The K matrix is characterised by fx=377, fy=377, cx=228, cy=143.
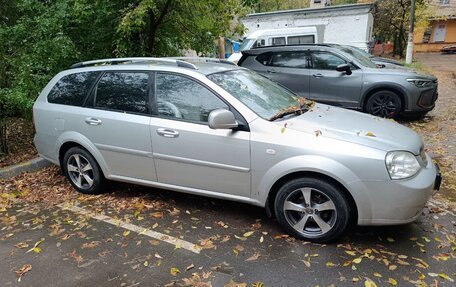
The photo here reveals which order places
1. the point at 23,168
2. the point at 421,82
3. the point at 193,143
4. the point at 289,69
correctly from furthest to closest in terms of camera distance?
the point at 289,69
the point at 421,82
the point at 23,168
the point at 193,143

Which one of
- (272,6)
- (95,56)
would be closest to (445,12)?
(272,6)

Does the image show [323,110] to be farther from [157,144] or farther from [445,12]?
[445,12]

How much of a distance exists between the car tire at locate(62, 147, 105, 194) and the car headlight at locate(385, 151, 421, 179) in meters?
3.33

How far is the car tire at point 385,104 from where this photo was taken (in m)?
7.73

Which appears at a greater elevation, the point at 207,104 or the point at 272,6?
the point at 272,6

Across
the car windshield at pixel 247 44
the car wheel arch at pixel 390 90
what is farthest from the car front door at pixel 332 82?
Answer: the car windshield at pixel 247 44

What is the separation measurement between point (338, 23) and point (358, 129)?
63.6 ft

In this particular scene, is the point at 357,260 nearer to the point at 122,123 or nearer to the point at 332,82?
the point at 122,123

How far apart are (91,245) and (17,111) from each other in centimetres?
401

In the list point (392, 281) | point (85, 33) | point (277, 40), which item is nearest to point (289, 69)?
point (85, 33)

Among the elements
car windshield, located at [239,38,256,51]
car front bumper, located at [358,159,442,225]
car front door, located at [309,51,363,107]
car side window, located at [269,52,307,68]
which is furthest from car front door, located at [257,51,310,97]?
car windshield, located at [239,38,256,51]

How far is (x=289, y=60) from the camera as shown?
8734 mm

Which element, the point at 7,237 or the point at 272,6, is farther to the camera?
the point at 272,6

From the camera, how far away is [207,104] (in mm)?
3850
